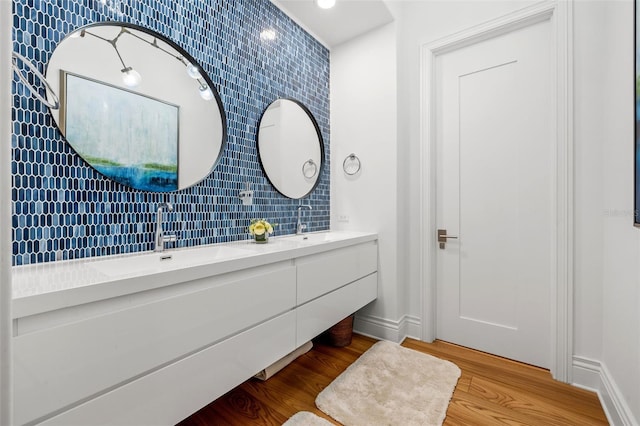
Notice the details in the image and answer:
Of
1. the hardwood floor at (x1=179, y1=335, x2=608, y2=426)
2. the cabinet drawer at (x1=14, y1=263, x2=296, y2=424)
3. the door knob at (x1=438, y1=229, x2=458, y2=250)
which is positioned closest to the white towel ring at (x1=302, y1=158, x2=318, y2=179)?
the door knob at (x1=438, y1=229, x2=458, y2=250)

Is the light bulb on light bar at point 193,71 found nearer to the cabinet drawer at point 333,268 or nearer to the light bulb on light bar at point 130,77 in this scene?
the light bulb on light bar at point 130,77

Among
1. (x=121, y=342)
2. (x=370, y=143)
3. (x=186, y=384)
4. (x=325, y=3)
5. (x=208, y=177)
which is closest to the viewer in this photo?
(x=121, y=342)

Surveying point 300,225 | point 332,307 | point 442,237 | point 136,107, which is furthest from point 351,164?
point 136,107

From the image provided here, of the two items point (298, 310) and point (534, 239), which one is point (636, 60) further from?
point (298, 310)

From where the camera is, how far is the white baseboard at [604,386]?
1346 mm

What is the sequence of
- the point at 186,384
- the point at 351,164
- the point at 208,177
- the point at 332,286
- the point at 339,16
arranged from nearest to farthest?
the point at 186,384
the point at 208,177
the point at 332,286
the point at 339,16
the point at 351,164

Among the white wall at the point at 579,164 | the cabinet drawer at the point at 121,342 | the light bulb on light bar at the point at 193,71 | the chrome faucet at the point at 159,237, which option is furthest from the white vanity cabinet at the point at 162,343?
the light bulb on light bar at the point at 193,71

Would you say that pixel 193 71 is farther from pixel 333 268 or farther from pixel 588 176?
pixel 588 176

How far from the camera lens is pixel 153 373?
3.24 ft

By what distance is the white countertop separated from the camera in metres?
0.77

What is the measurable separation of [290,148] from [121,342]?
5.71ft

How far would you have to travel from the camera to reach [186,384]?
1.08m

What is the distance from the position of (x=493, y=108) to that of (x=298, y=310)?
6.57ft

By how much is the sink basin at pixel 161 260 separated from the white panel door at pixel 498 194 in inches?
68.5
